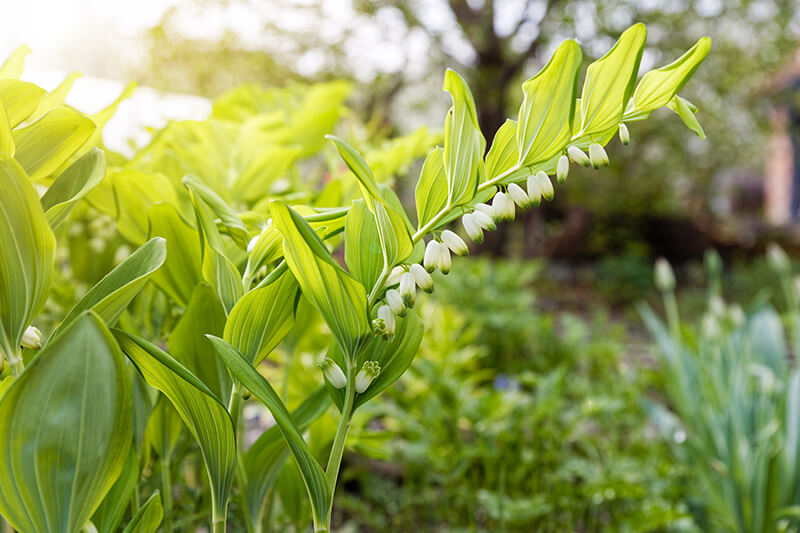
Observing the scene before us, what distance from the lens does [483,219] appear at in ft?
1.09

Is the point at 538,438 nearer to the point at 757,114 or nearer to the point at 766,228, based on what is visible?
the point at 757,114

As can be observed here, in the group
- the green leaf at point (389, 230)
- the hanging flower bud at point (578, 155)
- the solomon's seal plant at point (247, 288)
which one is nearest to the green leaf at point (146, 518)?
the solomon's seal plant at point (247, 288)

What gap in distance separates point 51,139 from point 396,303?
0.85 feet

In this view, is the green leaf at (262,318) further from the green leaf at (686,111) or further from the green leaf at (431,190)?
the green leaf at (686,111)

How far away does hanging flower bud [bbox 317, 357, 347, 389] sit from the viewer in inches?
13.7

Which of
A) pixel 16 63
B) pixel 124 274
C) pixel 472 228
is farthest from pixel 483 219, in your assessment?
pixel 16 63

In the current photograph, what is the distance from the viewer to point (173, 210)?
47 centimetres

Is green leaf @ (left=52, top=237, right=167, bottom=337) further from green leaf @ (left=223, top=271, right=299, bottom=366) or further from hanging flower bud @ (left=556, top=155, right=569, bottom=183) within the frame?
hanging flower bud @ (left=556, top=155, right=569, bottom=183)

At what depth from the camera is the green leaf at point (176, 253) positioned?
1.53 ft

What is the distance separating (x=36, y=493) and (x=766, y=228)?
1155cm

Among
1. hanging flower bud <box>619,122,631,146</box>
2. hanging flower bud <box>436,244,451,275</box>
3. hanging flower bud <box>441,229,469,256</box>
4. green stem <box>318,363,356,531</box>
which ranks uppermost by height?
hanging flower bud <box>619,122,631,146</box>

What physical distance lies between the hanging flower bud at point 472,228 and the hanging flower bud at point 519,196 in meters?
0.03

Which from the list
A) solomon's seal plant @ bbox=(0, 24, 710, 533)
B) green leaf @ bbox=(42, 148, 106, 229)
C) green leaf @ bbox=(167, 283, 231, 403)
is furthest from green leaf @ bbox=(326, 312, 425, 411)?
green leaf @ bbox=(42, 148, 106, 229)

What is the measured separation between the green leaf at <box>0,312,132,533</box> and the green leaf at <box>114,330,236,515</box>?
3 cm
